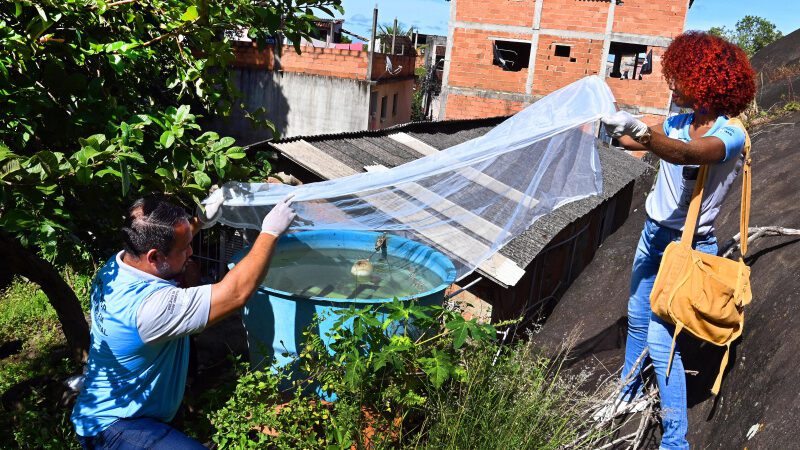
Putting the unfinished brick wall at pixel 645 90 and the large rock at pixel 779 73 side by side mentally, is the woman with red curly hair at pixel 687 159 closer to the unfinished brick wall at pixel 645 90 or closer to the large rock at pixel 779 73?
A: the large rock at pixel 779 73

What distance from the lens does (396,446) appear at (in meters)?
2.71

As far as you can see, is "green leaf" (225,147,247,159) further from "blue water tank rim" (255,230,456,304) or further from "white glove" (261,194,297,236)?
"blue water tank rim" (255,230,456,304)

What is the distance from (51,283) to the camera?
12.8 feet

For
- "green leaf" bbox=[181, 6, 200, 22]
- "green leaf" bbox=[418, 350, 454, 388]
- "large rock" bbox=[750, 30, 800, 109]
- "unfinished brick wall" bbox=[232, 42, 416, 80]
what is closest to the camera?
"green leaf" bbox=[418, 350, 454, 388]

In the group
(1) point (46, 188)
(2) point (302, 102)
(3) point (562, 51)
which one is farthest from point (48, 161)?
(3) point (562, 51)

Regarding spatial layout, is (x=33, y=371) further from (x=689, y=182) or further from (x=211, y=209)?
(x=689, y=182)

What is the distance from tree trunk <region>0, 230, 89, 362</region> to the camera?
3643 mm

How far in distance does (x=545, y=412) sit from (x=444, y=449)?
466 mm

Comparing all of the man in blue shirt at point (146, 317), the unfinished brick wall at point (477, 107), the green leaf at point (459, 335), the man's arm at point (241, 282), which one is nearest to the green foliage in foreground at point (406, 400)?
the green leaf at point (459, 335)

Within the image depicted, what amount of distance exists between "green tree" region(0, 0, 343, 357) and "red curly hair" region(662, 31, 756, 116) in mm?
1840

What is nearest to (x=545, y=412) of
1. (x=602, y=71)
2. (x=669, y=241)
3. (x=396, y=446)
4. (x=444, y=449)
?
(x=444, y=449)

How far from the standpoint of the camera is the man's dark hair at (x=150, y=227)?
8.36ft

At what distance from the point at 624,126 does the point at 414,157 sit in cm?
546

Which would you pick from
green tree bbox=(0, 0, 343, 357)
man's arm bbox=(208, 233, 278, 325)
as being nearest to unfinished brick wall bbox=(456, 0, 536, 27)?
green tree bbox=(0, 0, 343, 357)
